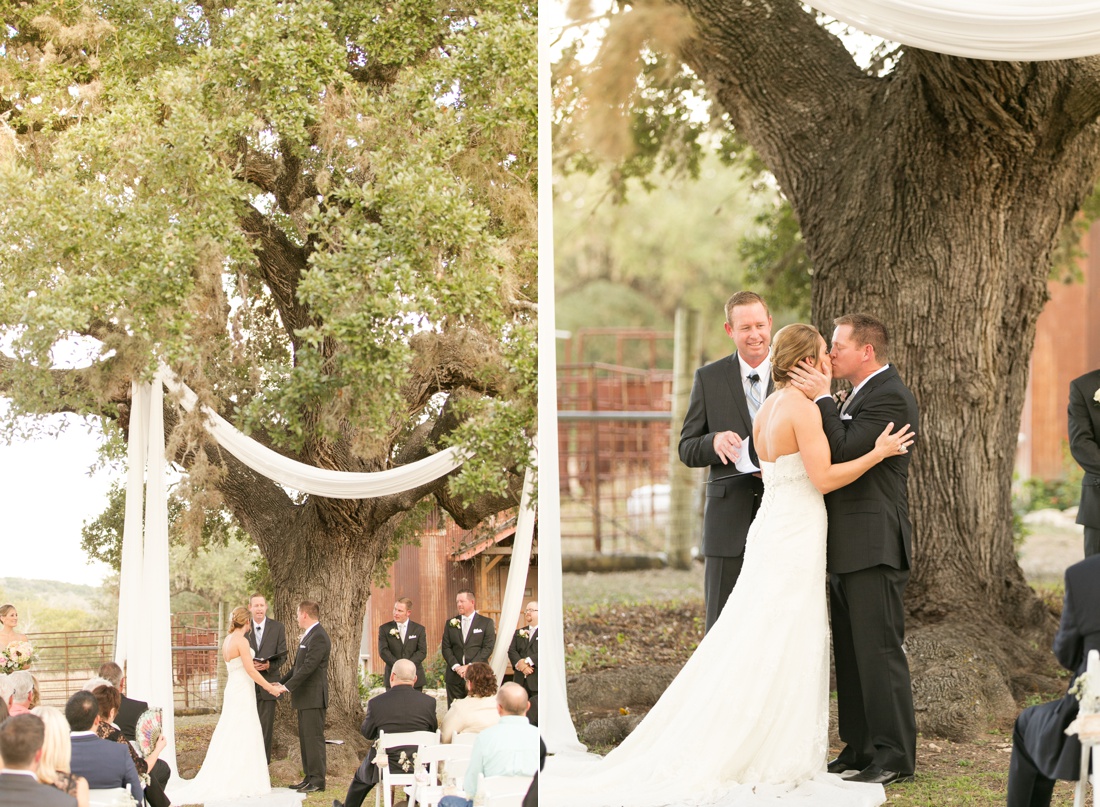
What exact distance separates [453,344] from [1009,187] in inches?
118

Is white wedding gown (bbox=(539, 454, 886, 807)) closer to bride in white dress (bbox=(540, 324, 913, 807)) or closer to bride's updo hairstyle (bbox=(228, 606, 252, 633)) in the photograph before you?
bride in white dress (bbox=(540, 324, 913, 807))

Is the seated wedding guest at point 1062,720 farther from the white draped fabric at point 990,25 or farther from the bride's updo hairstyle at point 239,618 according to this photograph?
the bride's updo hairstyle at point 239,618

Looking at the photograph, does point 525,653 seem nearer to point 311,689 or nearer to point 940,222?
point 311,689

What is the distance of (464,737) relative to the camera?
13.5 ft

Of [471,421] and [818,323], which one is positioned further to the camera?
[818,323]

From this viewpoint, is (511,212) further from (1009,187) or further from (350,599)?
(1009,187)

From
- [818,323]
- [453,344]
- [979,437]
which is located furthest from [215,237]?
[979,437]

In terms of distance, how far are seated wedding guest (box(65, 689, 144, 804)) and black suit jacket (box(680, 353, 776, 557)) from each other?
230 cm

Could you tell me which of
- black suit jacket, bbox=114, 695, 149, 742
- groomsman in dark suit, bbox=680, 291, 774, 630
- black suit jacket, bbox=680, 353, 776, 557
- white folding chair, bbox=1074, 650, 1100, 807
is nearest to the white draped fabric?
groomsman in dark suit, bbox=680, 291, 774, 630

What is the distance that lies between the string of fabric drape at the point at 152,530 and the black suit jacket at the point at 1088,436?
3.27m

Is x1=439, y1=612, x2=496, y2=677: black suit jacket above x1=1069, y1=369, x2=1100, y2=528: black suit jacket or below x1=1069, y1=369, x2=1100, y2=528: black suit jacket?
below

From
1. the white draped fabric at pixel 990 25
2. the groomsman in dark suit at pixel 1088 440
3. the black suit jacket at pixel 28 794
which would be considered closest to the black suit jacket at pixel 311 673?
the black suit jacket at pixel 28 794

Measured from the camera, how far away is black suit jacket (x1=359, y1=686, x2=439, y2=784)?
4086 millimetres

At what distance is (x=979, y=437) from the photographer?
539 cm
